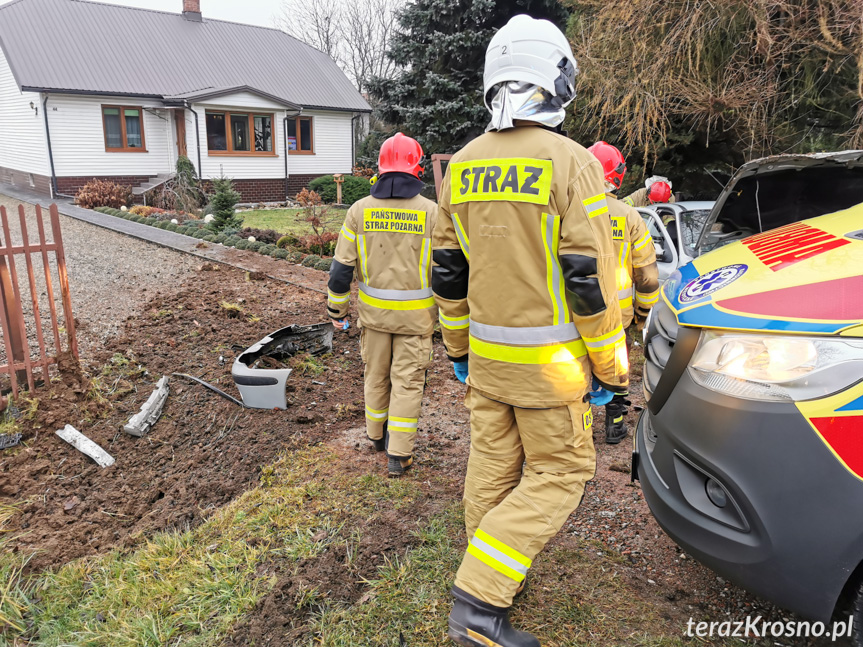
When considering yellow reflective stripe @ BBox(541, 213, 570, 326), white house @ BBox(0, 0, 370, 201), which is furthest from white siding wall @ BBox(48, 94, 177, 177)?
yellow reflective stripe @ BBox(541, 213, 570, 326)

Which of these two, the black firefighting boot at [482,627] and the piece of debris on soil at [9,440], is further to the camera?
the piece of debris on soil at [9,440]

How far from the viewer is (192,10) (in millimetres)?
24344

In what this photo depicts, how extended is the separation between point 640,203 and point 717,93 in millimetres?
1832

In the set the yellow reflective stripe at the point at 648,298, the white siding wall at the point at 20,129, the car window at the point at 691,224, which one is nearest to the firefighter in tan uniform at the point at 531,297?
the yellow reflective stripe at the point at 648,298

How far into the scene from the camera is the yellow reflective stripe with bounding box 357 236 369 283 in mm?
3832

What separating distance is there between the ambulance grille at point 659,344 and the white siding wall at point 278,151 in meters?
20.2

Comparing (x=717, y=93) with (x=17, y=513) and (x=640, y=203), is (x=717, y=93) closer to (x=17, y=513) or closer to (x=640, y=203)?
(x=640, y=203)

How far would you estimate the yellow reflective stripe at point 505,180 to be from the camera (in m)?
2.15

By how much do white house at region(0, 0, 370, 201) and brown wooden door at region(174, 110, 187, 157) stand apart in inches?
1.6

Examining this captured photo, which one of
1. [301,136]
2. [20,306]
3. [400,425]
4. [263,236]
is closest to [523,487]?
[400,425]

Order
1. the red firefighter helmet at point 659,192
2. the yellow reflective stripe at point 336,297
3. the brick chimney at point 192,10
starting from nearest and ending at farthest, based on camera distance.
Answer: the yellow reflective stripe at point 336,297 < the red firefighter helmet at point 659,192 < the brick chimney at point 192,10

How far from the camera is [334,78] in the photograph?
25.2 metres

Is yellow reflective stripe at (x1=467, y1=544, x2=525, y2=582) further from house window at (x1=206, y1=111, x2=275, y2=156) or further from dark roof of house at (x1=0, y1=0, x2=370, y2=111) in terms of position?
house window at (x1=206, y1=111, x2=275, y2=156)

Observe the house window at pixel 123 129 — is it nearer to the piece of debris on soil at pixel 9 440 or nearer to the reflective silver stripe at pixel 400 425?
the piece of debris on soil at pixel 9 440
